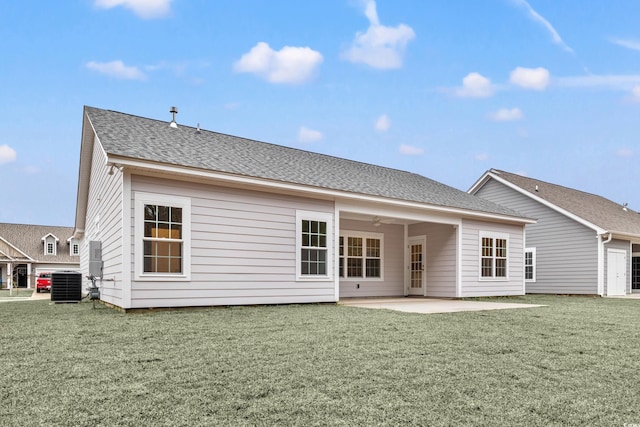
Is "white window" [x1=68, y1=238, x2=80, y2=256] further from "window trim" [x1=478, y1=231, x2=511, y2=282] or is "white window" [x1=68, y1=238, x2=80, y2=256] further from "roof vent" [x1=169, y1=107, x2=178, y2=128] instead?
"window trim" [x1=478, y1=231, x2=511, y2=282]

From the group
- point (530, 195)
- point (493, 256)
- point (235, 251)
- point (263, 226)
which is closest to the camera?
point (235, 251)

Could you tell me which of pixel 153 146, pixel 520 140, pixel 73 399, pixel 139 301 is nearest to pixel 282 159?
pixel 153 146

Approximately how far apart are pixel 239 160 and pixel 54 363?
686cm

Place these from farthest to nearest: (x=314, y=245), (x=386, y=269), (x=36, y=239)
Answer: (x=36, y=239) → (x=386, y=269) → (x=314, y=245)

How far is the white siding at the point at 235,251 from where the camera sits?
28.6 ft

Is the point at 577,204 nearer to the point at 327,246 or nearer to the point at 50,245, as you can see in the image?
the point at 327,246

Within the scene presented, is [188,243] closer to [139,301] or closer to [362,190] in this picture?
[139,301]

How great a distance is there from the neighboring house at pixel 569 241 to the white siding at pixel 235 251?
1207cm

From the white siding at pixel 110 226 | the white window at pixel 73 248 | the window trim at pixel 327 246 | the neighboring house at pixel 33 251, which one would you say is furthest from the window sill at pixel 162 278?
the white window at pixel 73 248

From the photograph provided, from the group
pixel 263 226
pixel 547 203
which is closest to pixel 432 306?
pixel 263 226

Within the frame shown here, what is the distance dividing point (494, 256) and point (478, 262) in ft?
2.81

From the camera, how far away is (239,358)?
14.8ft

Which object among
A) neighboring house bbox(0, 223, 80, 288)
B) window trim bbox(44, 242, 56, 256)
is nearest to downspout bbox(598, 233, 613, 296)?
neighboring house bbox(0, 223, 80, 288)

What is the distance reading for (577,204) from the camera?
66.1ft
